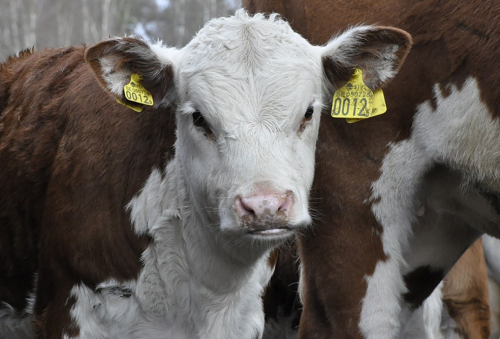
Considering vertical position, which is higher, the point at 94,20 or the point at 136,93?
the point at 136,93

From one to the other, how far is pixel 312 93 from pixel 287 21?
0.73m

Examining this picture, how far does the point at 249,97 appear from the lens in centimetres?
411

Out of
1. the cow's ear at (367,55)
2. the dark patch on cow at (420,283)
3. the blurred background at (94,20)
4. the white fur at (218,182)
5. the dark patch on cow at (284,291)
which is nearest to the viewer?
the white fur at (218,182)

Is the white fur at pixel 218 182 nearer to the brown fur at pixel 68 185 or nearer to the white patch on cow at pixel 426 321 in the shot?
the brown fur at pixel 68 185

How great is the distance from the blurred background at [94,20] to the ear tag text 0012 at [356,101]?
2353cm

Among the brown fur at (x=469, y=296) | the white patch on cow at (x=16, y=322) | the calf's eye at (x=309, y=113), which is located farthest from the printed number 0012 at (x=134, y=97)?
the brown fur at (x=469, y=296)

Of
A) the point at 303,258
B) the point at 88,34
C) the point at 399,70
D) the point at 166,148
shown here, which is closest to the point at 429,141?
the point at 399,70

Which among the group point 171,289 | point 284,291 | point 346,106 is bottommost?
Answer: point 284,291

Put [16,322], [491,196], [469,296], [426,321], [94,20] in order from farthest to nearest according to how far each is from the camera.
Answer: [94,20] < [469,296] < [426,321] < [16,322] < [491,196]

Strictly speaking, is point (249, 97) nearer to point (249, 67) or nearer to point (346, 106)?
point (249, 67)

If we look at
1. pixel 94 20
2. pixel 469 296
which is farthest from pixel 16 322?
pixel 94 20

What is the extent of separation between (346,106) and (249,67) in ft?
1.98

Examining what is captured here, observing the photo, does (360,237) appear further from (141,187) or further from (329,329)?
(141,187)

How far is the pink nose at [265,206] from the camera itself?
366 cm
